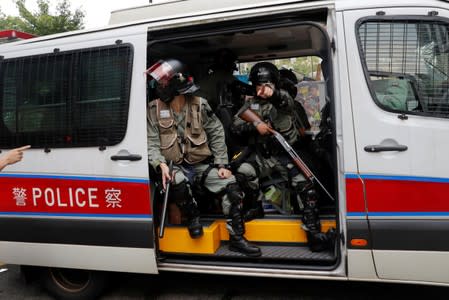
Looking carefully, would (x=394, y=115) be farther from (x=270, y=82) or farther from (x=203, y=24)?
(x=203, y=24)

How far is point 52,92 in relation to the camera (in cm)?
317

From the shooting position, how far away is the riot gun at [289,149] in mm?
3216

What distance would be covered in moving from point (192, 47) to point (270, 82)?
1.35 meters

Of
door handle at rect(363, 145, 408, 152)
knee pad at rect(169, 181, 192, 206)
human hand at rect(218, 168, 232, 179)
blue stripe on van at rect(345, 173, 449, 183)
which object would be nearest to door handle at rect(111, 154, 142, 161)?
knee pad at rect(169, 181, 192, 206)

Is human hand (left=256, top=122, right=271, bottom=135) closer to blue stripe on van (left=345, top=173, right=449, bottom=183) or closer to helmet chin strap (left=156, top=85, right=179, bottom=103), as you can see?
helmet chin strap (left=156, top=85, right=179, bottom=103)

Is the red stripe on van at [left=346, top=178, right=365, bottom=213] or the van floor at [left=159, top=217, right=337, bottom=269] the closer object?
the red stripe on van at [left=346, top=178, right=365, bottom=213]

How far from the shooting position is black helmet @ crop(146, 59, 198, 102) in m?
3.01

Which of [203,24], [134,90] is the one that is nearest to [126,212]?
[134,90]

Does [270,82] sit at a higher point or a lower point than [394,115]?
higher

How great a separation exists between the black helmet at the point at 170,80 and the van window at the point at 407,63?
136cm

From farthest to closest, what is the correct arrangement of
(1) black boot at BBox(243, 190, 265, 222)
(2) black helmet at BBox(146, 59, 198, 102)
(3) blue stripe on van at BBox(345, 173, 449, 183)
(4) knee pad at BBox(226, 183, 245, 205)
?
(1) black boot at BBox(243, 190, 265, 222) < (4) knee pad at BBox(226, 183, 245, 205) < (2) black helmet at BBox(146, 59, 198, 102) < (3) blue stripe on van at BBox(345, 173, 449, 183)

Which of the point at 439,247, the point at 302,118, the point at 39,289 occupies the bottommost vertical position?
the point at 39,289

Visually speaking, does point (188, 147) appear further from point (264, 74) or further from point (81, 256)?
point (81, 256)

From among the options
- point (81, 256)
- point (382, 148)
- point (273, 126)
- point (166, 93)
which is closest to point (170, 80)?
point (166, 93)
